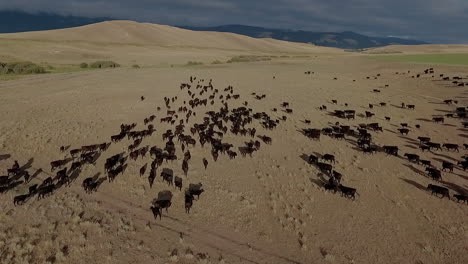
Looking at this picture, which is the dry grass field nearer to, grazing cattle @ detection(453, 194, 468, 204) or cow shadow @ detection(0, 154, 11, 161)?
cow shadow @ detection(0, 154, 11, 161)

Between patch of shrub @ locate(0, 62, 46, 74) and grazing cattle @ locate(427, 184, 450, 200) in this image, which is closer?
grazing cattle @ locate(427, 184, 450, 200)

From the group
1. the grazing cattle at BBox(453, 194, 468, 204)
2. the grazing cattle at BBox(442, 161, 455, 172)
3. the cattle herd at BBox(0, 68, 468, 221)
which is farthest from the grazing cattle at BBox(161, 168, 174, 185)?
the grazing cattle at BBox(442, 161, 455, 172)

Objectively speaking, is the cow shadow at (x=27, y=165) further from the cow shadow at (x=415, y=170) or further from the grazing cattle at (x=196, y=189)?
the cow shadow at (x=415, y=170)

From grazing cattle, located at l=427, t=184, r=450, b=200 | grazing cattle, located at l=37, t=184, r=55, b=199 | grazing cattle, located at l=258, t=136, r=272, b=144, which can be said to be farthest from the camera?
grazing cattle, located at l=258, t=136, r=272, b=144

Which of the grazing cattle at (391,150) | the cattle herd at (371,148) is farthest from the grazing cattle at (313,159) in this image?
the grazing cattle at (391,150)

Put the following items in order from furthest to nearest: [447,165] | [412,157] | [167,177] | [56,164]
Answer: [412,157] < [447,165] < [56,164] < [167,177]

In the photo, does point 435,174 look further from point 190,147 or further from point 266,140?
point 190,147

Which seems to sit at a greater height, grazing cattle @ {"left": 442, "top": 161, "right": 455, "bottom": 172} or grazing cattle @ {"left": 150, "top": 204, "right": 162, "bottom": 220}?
grazing cattle @ {"left": 442, "top": 161, "right": 455, "bottom": 172}

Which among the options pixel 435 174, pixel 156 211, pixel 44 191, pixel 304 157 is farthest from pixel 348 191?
pixel 44 191

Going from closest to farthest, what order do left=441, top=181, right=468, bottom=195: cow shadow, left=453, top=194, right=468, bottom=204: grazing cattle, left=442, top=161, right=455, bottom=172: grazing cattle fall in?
1. left=453, top=194, right=468, bottom=204: grazing cattle
2. left=441, top=181, right=468, bottom=195: cow shadow
3. left=442, top=161, right=455, bottom=172: grazing cattle
